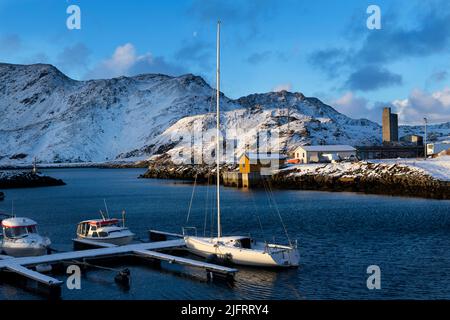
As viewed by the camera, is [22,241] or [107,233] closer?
[22,241]

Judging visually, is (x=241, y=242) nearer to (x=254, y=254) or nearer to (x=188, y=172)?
(x=254, y=254)

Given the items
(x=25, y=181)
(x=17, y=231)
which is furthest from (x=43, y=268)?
(x=25, y=181)

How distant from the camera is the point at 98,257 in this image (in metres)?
33.9

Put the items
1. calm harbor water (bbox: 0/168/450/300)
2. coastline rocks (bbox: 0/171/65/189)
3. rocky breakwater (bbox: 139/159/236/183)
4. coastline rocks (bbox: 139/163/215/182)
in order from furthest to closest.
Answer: coastline rocks (bbox: 0/171/65/189), coastline rocks (bbox: 139/163/215/182), rocky breakwater (bbox: 139/159/236/183), calm harbor water (bbox: 0/168/450/300)

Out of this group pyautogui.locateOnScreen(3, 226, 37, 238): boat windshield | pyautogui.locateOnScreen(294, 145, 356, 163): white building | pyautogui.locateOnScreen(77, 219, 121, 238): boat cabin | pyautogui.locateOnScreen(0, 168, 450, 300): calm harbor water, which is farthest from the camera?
pyautogui.locateOnScreen(294, 145, 356, 163): white building

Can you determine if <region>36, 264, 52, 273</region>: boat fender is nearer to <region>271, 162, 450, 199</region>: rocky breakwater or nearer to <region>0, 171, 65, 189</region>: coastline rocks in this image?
<region>271, 162, 450, 199</region>: rocky breakwater

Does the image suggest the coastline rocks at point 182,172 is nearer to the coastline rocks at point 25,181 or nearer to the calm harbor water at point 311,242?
the coastline rocks at point 25,181

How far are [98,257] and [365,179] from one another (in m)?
56.1

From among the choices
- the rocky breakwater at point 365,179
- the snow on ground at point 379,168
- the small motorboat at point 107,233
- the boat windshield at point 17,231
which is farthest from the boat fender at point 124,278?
the snow on ground at point 379,168

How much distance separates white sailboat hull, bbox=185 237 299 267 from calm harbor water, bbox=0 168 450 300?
0.58m

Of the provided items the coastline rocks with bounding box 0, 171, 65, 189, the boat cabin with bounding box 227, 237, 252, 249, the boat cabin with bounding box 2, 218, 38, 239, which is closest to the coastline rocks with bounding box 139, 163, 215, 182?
the coastline rocks with bounding box 0, 171, 65, 189

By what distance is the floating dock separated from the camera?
2798cm
